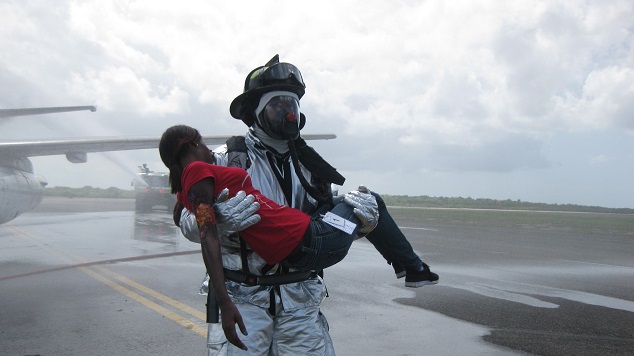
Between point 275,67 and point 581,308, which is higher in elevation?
point 275,67

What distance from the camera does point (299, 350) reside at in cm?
257

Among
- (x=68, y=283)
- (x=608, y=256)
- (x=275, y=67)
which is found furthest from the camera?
(x=608, y=256)

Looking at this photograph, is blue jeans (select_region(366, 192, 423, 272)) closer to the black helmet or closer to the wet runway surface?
the black helmet

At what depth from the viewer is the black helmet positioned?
2795 millimetres

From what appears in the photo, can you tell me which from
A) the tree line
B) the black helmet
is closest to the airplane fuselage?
the black helmet

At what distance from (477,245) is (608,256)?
2.98 metres

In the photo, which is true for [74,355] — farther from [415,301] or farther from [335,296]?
[415,301]

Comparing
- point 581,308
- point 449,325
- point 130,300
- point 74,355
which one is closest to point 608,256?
point 581,308

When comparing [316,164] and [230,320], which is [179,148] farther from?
[230,320]

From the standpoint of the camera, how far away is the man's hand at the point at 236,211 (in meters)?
2.30

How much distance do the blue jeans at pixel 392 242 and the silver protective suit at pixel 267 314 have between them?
1.22 feet

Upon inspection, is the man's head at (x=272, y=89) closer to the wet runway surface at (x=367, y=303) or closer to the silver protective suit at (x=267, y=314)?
the silver protective suit at (x=267, y=314)

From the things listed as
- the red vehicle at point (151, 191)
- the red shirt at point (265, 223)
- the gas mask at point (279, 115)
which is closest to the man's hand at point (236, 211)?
the red shirt at point (265, 223)

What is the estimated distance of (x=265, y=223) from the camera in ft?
7.81
